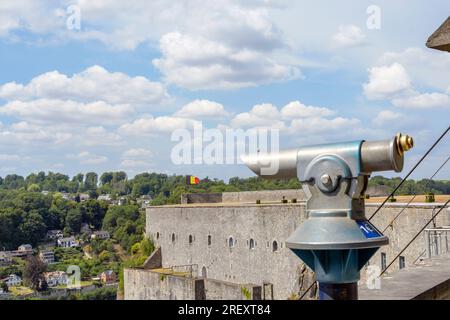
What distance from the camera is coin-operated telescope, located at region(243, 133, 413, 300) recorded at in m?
1.99

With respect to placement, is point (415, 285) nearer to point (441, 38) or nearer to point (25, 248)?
point (441, 38)

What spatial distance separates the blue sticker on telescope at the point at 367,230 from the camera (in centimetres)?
202

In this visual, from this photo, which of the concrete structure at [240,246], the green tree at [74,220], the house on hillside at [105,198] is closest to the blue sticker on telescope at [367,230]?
the concrete structure at [240,246]

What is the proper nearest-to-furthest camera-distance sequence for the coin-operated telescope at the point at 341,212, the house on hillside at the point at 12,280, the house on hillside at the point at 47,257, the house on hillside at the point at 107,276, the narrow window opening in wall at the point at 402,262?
1. the coin-operated telescope at the point at 341,212
2. the narrow window opening in wall at the point at 402,262
3. the house on hillside at the point at 12,280
4. the house on hillside at the point at 107,276
5. the house on hillside at the point at 47,257

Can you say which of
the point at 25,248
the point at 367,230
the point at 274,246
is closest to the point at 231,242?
the point at 274,246

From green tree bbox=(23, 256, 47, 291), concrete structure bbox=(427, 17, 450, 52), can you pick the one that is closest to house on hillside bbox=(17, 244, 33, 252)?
green tree bbox=(23, 256, 47, 291)

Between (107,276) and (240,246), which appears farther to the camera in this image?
(107,276)

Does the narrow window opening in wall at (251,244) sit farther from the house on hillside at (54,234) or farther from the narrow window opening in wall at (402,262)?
the house on hillside at (54,234)

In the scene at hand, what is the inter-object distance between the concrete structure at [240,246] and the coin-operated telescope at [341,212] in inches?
556

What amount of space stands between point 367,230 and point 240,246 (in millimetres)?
24671

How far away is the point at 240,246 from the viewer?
86.6ft

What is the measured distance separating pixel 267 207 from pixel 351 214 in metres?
22.5

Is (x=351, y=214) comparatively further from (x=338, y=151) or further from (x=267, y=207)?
(x=267, y=207)
